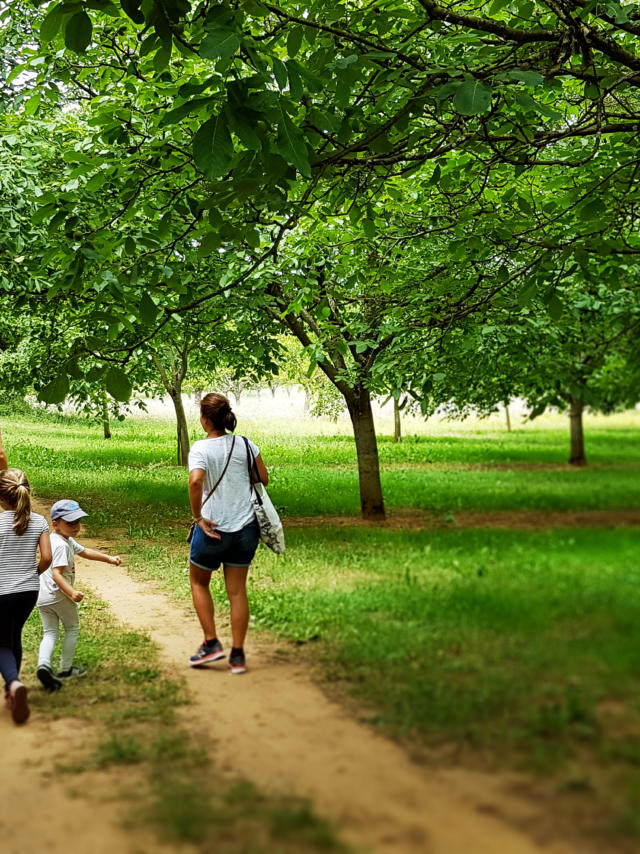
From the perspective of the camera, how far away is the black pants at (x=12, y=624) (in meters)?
4.55

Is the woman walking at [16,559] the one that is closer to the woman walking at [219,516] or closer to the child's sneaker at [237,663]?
the woman walking at [219,516]

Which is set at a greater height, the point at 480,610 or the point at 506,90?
the point at 506,90

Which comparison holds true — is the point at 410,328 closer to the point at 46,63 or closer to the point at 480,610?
the point at 46,63

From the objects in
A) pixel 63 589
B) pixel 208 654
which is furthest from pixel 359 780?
pixel 63 589

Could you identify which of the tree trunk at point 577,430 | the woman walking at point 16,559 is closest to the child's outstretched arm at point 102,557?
the woman walking at point 16,559

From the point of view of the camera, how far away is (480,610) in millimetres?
1645

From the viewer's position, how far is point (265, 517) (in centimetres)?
492

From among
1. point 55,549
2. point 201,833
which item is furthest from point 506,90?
point 55,549

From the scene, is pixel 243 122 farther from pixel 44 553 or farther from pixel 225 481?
pixel 44 553

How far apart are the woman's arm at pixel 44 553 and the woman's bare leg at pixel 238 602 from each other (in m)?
1.06

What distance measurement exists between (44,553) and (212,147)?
9.79 ft

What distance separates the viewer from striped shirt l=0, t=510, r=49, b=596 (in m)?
4.70

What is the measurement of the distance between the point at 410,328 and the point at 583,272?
1986 mm

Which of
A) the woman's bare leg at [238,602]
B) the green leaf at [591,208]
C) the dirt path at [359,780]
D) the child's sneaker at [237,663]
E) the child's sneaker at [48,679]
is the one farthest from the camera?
the child's sneaker at [48,679]
